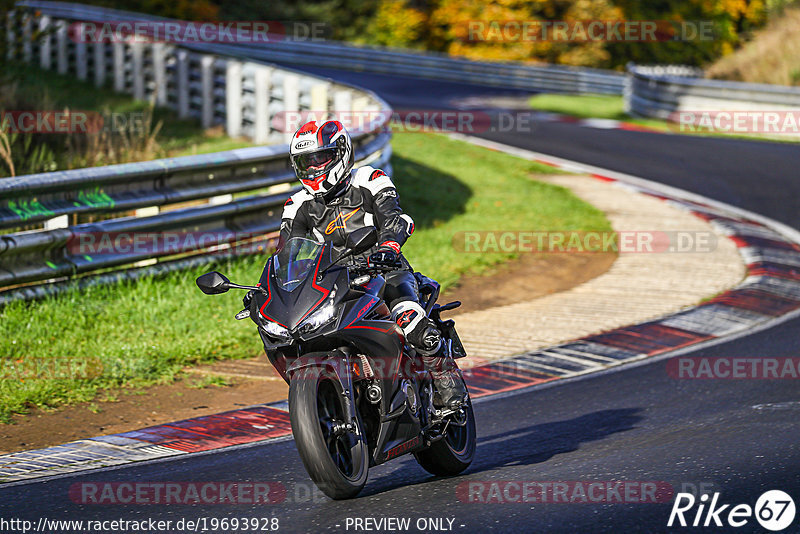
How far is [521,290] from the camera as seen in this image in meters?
10.8

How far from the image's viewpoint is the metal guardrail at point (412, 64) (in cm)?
3338

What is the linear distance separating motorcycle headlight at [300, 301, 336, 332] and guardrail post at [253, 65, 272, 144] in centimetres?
1387

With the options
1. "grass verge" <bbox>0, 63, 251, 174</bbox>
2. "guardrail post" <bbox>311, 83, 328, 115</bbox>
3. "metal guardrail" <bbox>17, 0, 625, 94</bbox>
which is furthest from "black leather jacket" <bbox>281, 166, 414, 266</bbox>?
"metal guardrail" <bbox>17, 0, 625, 94</bbox>

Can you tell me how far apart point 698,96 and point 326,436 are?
2179 cm

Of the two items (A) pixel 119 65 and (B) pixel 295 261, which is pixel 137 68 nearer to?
(A) pixel 119 65

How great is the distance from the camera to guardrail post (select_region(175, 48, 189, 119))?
67.0ft

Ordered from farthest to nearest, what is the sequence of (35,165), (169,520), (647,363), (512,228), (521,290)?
(512,228) → (35,165) → (521,290) → (647,363) → (169,520)

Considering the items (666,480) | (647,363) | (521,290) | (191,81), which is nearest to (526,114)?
(191,81)

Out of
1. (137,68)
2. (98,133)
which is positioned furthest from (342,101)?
(137,68)

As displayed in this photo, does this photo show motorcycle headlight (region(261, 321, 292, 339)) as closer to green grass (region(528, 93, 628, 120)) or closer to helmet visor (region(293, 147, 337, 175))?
helmet visor (region(293, 147, 337, 175))

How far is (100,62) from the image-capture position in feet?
77.4

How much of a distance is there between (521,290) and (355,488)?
6.13 meters

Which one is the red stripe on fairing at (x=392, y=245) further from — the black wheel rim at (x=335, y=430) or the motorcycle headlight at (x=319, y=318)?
the black wheel rim at (x=335, y=430)

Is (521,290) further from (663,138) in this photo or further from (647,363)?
(663,138)
